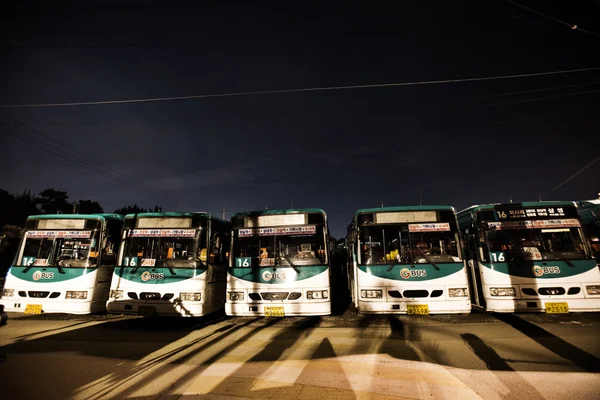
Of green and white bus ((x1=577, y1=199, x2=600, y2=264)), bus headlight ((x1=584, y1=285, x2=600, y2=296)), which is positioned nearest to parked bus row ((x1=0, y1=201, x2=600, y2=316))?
bus headlight ((x1=584, y1=285, x2=600, y2=296))

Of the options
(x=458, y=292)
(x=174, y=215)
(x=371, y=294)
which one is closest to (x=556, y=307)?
(x=458, y=292)

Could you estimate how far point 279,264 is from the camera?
7285mm

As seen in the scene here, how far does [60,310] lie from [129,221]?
283 centimetres

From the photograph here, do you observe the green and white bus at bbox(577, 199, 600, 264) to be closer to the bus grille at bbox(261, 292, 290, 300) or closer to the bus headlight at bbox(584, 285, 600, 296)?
the bus headlight at bbox(584, 285, 600, 296)

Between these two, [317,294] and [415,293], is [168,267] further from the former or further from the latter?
[415,293]

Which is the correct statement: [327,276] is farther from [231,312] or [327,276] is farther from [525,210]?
[525,210]

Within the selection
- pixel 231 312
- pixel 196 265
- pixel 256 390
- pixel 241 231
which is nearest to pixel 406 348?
pixel 256 390

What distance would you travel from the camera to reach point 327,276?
23.2 feet

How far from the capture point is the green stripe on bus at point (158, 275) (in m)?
7.26

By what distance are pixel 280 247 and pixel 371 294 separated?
8.40ft

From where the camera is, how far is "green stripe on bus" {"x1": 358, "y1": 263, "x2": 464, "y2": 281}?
22.2 feet

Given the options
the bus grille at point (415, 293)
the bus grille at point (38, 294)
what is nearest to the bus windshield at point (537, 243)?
the bus grille at point (415, 293)

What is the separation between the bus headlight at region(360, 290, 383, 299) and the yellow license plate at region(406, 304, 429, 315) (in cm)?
68

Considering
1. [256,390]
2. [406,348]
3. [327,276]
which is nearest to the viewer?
[256,390]
